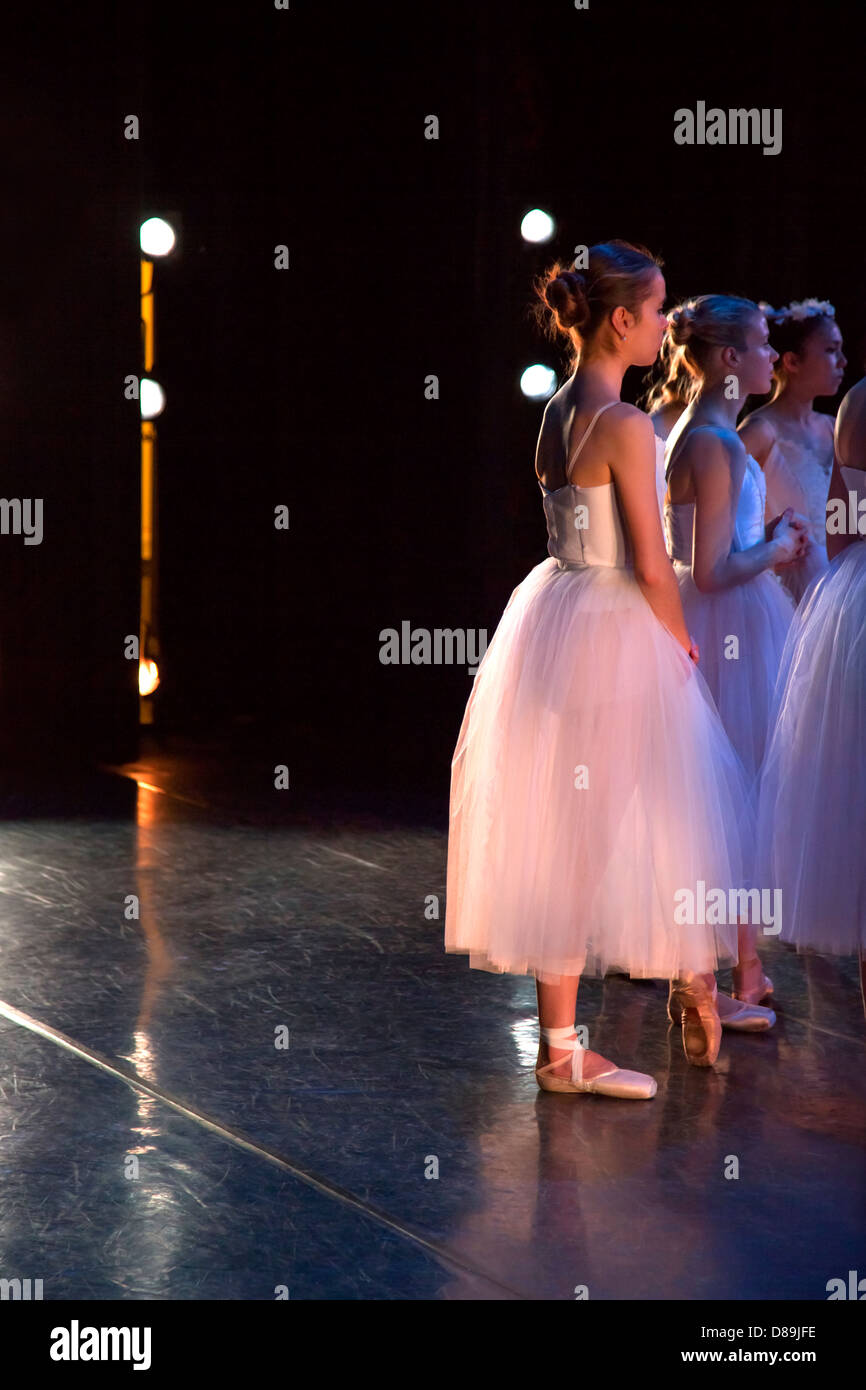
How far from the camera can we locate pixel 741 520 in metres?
3.67

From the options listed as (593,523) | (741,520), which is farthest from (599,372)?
(741,520)

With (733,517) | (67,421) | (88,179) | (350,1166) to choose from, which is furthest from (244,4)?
(350,1166)

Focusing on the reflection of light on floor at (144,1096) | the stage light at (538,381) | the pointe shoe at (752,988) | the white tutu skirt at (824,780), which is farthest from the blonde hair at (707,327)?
the stage light at (538,381)

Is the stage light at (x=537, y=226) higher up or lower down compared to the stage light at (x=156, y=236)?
lower down

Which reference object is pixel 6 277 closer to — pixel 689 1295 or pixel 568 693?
pixel 568 693

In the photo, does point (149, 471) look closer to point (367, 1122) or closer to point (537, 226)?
point (537, 226)

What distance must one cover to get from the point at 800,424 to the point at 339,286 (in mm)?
4201

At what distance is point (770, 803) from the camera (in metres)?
3.41

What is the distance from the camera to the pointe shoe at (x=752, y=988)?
12.5 ft

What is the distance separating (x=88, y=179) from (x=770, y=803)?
16.1 ft

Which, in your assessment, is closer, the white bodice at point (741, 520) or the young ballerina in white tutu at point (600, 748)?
the young ballerina in white tutu at point (600, 748)

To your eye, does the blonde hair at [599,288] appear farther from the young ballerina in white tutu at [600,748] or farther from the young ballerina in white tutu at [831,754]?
the young ballerina in white tutu at [831,754]

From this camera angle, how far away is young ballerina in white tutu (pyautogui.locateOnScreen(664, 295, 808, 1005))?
11.8ft
